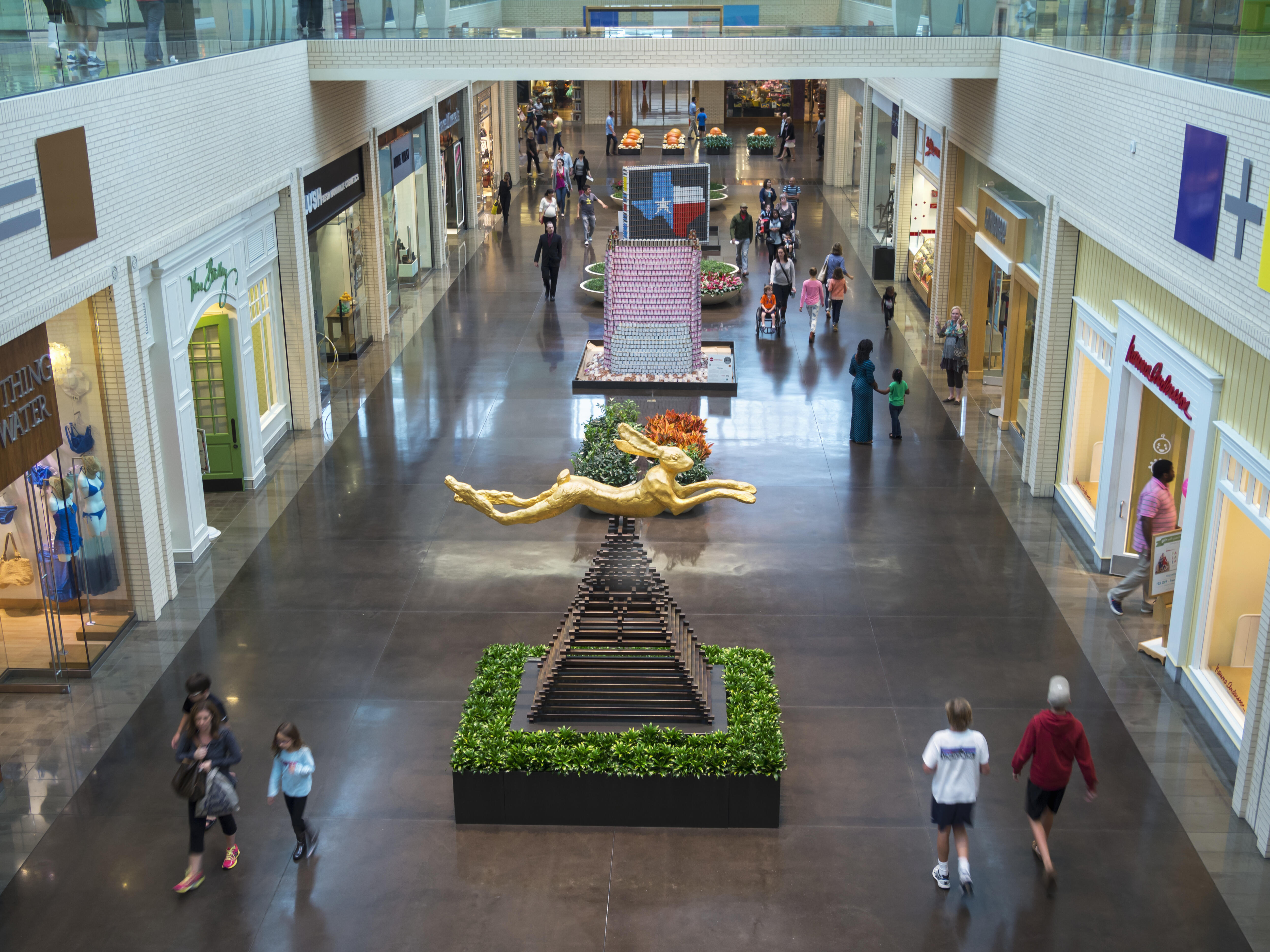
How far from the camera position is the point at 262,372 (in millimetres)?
16312

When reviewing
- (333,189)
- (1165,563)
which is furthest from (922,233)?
(1165,563)

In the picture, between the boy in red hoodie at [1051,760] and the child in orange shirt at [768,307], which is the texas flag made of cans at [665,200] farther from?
the boy in red hoodie at [1051,760]

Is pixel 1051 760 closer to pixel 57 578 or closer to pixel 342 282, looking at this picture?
pixel 57 578

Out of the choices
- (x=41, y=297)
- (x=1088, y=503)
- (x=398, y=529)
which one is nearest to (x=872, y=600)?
(x=1088, y=503)

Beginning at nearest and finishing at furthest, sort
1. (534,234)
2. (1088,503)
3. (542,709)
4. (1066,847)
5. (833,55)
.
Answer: (1066,847)
(542,709)
(1088,503)
(833,55)
(534,234)

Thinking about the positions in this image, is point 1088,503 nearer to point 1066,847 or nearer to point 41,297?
point 1066,847

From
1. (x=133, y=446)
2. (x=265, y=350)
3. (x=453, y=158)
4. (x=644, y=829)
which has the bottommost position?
(x=644, y=829)

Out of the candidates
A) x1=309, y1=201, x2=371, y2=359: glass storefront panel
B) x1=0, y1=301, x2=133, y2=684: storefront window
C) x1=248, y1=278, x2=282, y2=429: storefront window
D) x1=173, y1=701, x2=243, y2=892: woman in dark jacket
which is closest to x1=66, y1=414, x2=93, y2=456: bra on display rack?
x1=0, y1=301, x2=133, y2=684: storefront window

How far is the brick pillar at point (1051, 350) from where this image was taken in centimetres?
1417

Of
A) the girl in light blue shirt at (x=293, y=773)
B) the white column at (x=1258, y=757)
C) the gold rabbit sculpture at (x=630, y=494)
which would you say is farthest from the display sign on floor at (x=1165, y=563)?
the girl in light blue shirt at (x=293, y=773)

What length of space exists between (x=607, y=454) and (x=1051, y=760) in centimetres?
764

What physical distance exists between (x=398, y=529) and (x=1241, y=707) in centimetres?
872

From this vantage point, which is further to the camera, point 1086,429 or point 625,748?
point 1086,429

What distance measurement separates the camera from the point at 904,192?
85.4 feet
